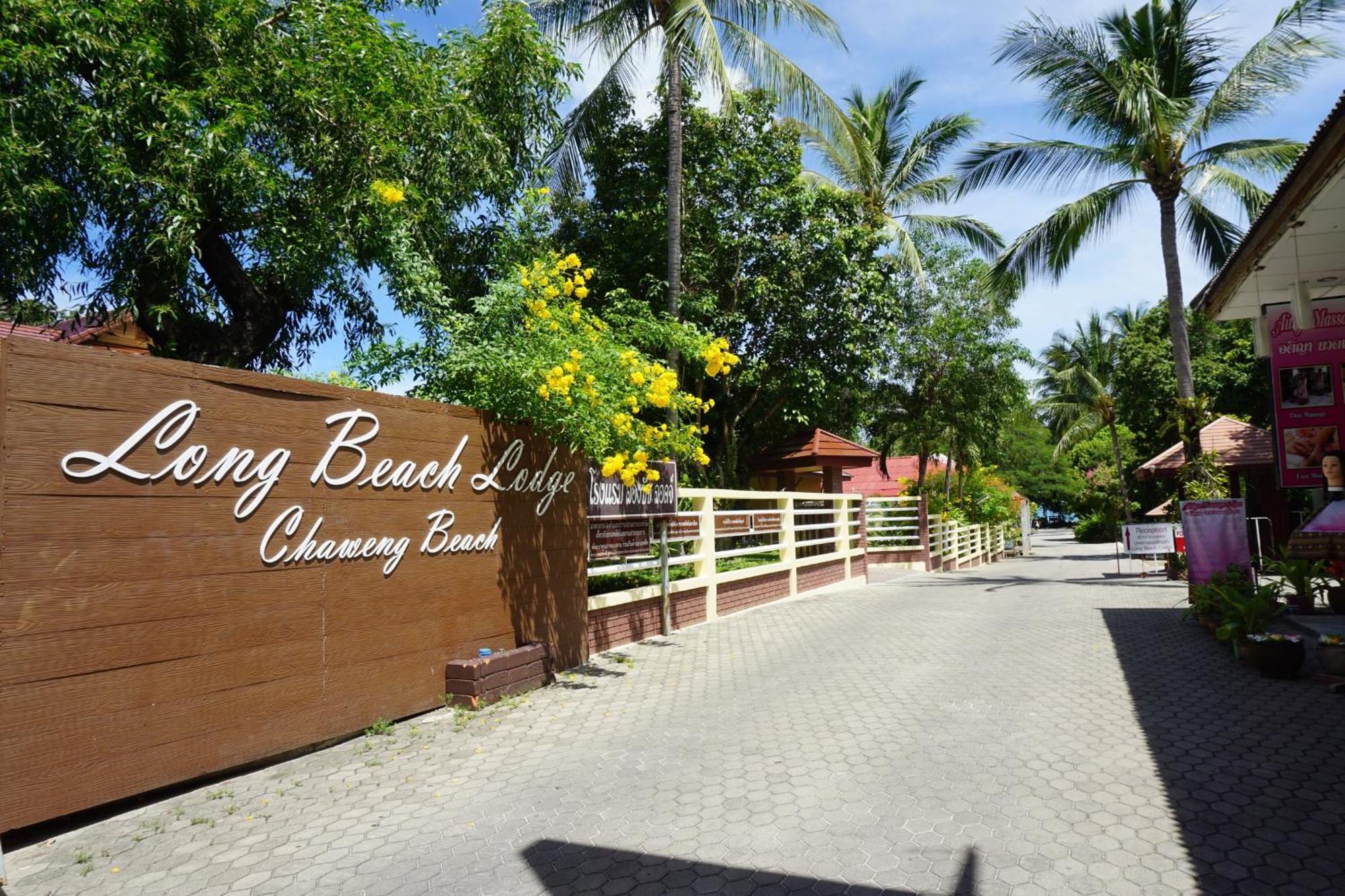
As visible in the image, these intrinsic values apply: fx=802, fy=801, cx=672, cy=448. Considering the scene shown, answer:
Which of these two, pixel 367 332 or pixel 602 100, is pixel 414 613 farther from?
pixel 602 100

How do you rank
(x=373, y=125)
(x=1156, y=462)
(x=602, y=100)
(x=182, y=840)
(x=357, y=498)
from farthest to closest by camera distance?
(x=1156, y=462)
(x=602, y=100)
(x=373, y=125)
(x=357, y=498)
(x=182, y=840)

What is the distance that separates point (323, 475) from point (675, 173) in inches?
343

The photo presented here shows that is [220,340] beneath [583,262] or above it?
beneath

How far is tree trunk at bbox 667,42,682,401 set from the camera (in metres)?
12.2

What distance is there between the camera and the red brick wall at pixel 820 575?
1462cm

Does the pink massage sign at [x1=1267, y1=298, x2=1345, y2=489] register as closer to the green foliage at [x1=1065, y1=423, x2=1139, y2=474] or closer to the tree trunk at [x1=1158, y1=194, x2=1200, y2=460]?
the tree trunk at [x1=1158, y1=194, x2=1200, y2=460]

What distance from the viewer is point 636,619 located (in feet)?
31.4

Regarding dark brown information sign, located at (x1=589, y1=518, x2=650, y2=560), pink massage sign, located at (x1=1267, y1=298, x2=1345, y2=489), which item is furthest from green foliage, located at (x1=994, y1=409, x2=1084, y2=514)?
dark brown information sign, located at (x1=589, y1=518, x2=650, y2=560)

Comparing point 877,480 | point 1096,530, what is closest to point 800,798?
point 877,480

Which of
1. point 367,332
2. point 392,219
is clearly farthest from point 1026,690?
point 367,332

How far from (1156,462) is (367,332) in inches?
828

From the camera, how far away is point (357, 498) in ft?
19.0

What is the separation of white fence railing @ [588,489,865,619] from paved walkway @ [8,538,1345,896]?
7.39ft

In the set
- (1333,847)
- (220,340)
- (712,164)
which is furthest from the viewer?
(712,164)
